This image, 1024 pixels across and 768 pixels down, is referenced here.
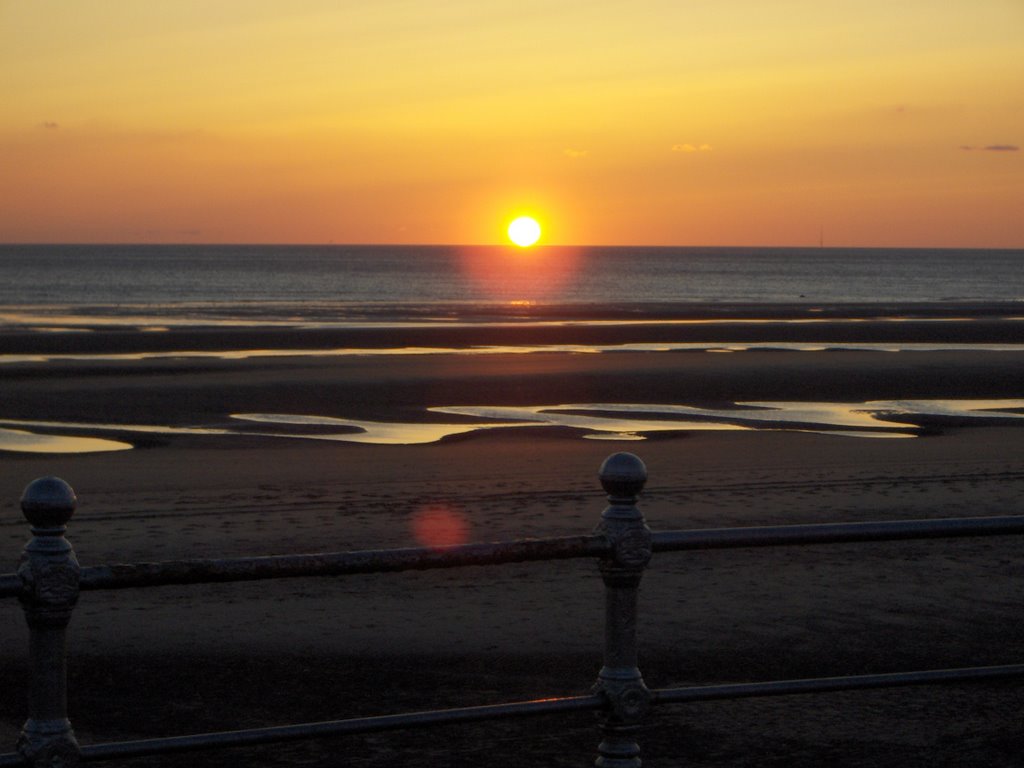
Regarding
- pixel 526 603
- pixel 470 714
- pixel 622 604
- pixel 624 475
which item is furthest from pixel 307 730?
pixel 526 603

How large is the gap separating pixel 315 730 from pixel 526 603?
4872 millimetres

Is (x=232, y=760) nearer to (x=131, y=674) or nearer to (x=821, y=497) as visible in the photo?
(x=131, y=674)

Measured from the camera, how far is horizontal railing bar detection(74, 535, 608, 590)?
2865mm

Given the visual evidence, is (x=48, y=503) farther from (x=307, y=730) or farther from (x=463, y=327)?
(x=463, y=327)

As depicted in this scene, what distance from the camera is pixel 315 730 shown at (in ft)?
10.2

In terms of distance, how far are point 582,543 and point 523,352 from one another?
27.7 meters

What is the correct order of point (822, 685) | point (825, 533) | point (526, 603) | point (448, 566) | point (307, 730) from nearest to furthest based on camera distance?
point (307, 730) < point (448, 566) < point (825, 533) < point (822, 685) < point (526, 603)

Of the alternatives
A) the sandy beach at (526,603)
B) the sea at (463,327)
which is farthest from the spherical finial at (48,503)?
the sea at (463,327)

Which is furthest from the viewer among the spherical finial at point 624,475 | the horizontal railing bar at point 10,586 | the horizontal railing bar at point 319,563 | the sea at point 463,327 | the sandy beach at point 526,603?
the sea at point 463,327

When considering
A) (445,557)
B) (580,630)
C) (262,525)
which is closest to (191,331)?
(262,525)

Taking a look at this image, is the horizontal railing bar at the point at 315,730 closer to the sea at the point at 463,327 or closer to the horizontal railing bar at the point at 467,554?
the horizontal railing bar at the point at 467,554

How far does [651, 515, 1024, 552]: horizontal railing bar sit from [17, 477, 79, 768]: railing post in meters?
1.31

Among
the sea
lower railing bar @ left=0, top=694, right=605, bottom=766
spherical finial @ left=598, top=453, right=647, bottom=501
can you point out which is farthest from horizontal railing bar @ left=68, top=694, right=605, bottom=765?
the sea

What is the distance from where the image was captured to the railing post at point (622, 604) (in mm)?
3201
